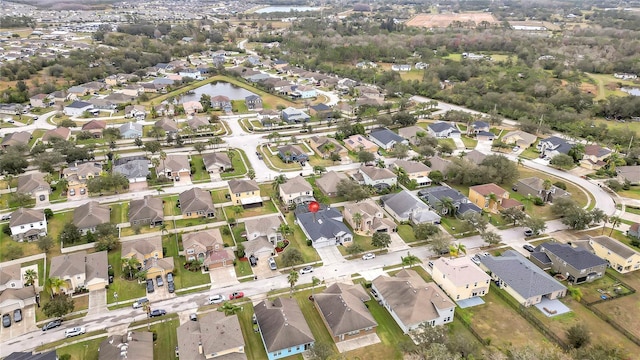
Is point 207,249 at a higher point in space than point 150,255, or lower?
lower

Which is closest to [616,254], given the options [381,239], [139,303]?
[381,239]

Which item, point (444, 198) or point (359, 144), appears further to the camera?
point (359, 144)

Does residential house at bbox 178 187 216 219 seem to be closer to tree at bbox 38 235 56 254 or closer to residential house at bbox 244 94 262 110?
tree at bbox 38 235 56 254

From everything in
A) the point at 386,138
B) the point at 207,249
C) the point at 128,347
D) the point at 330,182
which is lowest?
the point at 386,138

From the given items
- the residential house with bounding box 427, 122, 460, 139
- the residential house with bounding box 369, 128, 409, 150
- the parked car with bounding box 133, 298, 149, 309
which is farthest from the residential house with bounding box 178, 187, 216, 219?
the residential house with bounding box 427, 122, 460, 139

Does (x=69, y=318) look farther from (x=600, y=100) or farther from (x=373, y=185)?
(x=600, y=100)

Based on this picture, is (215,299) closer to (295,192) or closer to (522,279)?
(295,192)
